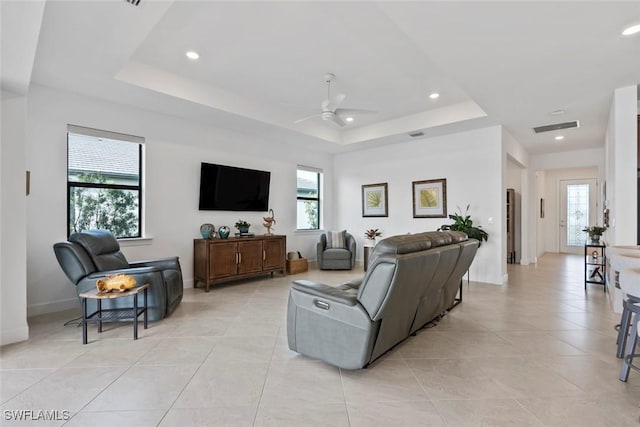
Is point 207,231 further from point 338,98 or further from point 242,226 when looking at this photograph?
point 338,98

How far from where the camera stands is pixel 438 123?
5512 mm

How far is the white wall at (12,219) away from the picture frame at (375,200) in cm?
595

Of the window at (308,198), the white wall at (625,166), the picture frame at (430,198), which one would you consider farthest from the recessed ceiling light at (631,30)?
the window at (308,198)

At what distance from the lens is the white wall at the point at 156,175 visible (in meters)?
3.75

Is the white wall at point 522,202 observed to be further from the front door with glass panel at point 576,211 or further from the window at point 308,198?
the window at point 308,198

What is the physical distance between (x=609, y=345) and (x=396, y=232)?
4.26 m

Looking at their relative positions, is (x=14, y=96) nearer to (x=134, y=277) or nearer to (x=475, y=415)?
(x=134, y=277)

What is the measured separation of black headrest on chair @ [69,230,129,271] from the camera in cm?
351

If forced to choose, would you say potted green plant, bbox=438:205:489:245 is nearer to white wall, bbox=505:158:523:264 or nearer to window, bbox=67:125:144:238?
white wall, bbox=505:158:523:264

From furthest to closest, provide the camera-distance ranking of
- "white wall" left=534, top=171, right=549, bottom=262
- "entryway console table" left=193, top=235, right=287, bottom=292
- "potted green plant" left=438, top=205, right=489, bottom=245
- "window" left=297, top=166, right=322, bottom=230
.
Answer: "white wall" left=534, top=171, right=549, bottom=262 < "window" left=297, top=166, right=322, bottom=230 < "potted green plant" left=438, top=205, right=489, bottom=245 < "entryway console table" left=193, top=235, right=287, bottom=292

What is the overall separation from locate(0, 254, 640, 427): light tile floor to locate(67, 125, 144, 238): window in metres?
1.38

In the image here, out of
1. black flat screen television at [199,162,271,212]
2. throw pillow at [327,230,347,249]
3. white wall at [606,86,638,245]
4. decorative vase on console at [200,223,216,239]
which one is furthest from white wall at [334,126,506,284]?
decorative vase on console at [200,223,216,239]

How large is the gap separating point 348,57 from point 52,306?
472 centimetres

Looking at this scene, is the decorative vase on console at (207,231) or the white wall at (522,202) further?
the white wall at (522,202)
